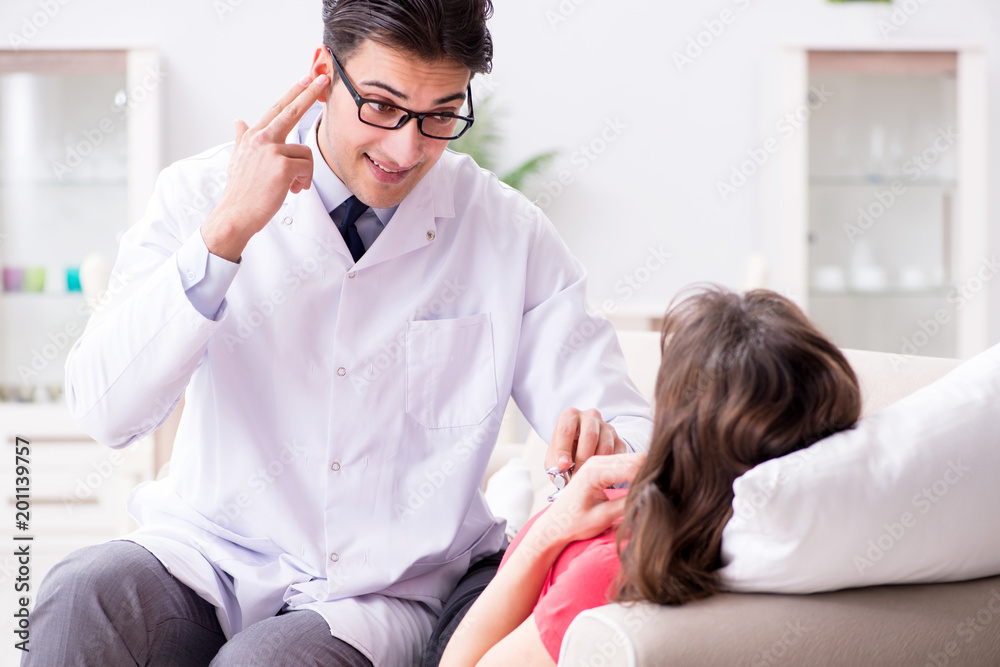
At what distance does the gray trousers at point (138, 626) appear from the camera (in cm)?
99

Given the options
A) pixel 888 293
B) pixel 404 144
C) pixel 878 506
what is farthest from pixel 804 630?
pixel 888 293

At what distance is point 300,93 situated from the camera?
1.20m

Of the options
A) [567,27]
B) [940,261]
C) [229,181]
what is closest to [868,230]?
[940,261]

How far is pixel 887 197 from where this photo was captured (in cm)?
327

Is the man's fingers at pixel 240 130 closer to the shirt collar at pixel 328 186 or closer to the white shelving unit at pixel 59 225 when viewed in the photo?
the shirt collar at pixel 328 186

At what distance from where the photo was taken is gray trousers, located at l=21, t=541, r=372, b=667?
0.99 metres

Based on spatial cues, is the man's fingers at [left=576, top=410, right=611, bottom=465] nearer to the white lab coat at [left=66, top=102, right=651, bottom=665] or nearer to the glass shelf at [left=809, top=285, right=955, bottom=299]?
the white lab coat at [left=66, top=102, right=651, bottom=665]

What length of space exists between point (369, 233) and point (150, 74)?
82.5 inches

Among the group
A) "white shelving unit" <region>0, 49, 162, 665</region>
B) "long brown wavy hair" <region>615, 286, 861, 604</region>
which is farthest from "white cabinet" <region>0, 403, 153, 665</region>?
"long brown wavy hair" <region>615, 286, 861, 604</region>

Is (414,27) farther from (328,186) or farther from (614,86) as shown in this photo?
(614,86)

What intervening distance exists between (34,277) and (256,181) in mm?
2544

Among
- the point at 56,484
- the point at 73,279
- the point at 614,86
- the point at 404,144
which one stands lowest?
the point at 56,484

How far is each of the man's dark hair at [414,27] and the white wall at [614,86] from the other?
2.23 metres

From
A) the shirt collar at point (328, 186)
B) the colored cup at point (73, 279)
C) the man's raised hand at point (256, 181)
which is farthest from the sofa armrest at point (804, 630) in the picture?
the colored cup at point (73, 279)
